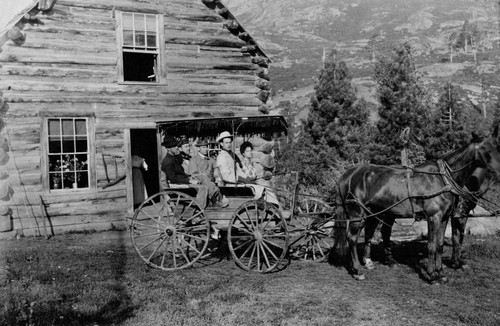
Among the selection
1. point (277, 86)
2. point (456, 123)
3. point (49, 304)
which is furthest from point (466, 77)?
point (49, 304)

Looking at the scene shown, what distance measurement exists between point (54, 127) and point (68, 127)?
0.36 meters

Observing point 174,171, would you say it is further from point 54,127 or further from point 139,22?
point 139,22

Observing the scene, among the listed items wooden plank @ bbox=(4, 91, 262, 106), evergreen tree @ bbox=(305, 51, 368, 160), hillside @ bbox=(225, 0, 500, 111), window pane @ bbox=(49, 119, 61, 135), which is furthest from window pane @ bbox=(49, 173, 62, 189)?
hillside @ bbox=(225, 0, 500, 111)

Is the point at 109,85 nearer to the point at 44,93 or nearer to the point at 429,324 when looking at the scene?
the point at 44,93

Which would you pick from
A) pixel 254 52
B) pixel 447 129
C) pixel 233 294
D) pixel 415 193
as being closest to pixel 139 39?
pixel 254 52

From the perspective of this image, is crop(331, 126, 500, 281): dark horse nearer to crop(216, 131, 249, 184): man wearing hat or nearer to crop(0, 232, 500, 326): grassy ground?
crop(0, 232, 500, 326): grassy ground

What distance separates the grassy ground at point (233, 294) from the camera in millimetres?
5992

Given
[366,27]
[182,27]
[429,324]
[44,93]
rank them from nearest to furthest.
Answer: [429,324], [44,93], [182,27], [366,27]

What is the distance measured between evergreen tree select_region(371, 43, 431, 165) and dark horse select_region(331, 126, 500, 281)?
24120mm

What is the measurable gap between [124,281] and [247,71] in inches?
349

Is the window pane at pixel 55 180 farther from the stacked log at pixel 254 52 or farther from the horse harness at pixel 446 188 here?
the horse harness at pixel 446 188

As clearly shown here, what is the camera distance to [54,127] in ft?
41.3

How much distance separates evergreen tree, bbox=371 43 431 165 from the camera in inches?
1253

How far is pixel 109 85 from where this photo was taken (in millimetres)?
13062
